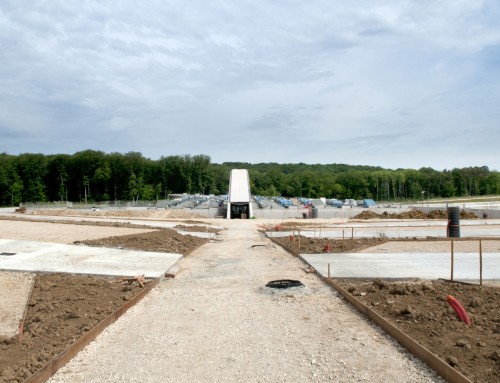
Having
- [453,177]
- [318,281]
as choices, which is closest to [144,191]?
[453,177]

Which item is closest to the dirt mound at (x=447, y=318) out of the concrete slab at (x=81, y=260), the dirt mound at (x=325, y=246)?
the concrete slab at (x=81, y=260)

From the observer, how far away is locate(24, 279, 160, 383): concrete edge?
19.6 feet

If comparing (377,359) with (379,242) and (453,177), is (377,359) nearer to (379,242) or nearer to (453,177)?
(379,242)

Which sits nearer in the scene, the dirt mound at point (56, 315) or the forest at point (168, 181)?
the dirt mound at point (56, 315)

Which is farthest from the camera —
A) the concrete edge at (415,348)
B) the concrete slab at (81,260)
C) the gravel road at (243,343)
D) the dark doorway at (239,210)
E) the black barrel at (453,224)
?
the dark doorway at (239,210)

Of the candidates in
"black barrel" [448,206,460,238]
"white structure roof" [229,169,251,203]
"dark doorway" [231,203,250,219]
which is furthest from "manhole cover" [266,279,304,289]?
"white structure roof" [229,169,251,203]

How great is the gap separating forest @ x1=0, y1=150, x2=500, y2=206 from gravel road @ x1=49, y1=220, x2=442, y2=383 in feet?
335

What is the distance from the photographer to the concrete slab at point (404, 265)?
13.0 meters

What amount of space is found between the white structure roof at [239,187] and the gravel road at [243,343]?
54.0 m

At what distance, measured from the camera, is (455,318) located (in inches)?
313

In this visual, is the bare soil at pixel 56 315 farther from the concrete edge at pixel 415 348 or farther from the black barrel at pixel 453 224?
the black barrel at pixel 453 224

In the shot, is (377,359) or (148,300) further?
(148,300)

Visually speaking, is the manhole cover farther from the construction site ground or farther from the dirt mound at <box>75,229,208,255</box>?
the dirt mound at <box>75,229,208,255</box>

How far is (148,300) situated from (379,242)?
1440cm
